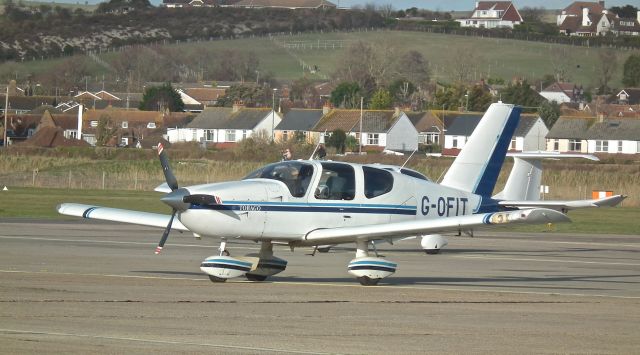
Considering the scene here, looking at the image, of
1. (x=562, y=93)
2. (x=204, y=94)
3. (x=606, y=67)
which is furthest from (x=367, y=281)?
(x=606, y=67)

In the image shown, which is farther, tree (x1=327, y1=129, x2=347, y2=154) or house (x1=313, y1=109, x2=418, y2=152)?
house (x1=313, y1=109, x2=418, y2=152)

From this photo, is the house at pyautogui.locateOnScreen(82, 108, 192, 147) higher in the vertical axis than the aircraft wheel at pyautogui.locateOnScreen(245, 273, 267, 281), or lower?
lower

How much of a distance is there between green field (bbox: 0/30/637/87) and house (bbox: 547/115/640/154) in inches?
2412

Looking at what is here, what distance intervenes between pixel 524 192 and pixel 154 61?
15375cm

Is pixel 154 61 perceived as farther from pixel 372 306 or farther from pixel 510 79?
pixel 372 306

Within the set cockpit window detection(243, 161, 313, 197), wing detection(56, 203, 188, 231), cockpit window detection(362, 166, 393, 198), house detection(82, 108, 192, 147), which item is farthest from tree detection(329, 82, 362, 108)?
cockpit window detection(243, 161, 313, 197)

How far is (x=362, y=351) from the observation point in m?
12.1

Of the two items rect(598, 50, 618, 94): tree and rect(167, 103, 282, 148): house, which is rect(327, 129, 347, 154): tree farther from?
rect(598, 50, 618, 94): tree

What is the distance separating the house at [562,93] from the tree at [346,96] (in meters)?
31.0

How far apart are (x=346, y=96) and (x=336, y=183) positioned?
108511 mm

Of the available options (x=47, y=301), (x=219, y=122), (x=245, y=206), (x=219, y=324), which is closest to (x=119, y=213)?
(x=245, y=206)

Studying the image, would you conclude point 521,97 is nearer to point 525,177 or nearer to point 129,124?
point 129,124

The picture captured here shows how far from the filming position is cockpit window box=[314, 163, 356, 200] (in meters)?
18.9

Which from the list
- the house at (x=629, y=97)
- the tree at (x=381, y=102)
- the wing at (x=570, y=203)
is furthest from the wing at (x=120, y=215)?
the house at (x=629, y=97)
